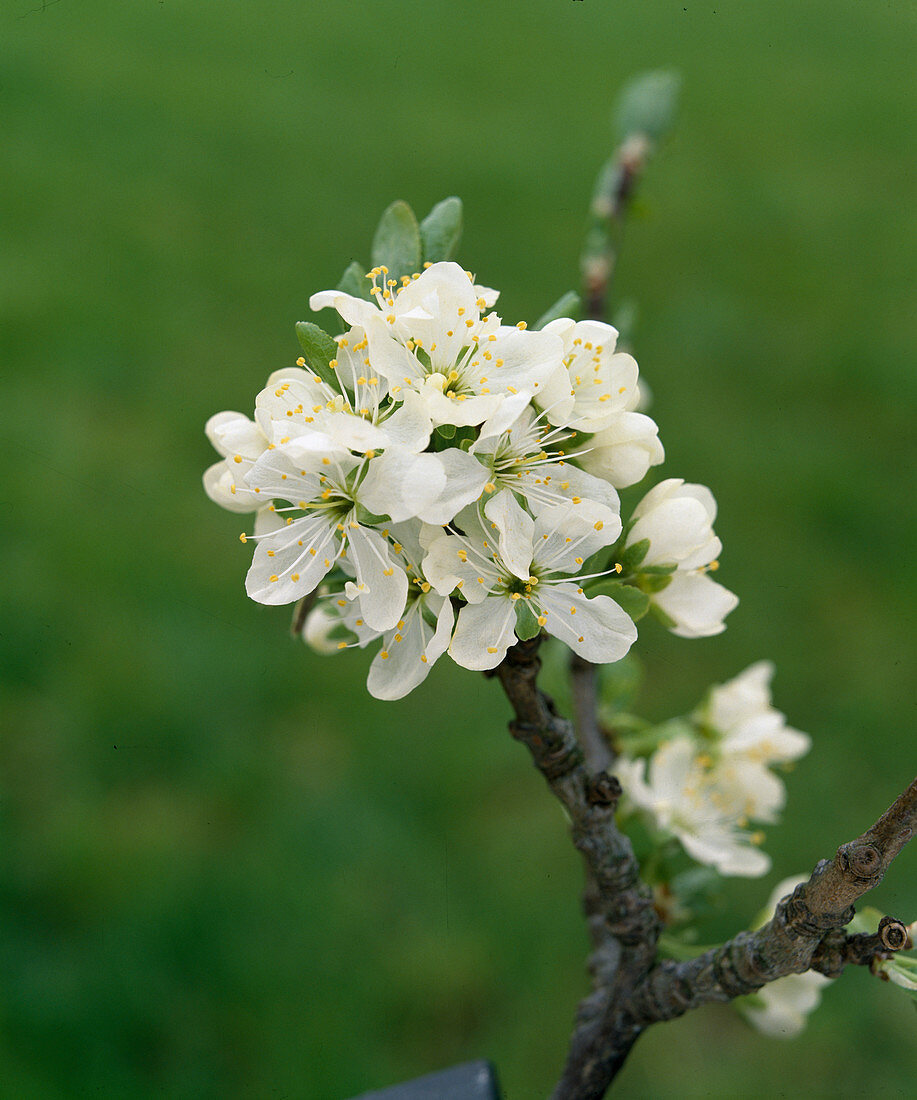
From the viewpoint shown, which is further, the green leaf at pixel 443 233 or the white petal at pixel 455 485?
the green leaf at pixel 443 233

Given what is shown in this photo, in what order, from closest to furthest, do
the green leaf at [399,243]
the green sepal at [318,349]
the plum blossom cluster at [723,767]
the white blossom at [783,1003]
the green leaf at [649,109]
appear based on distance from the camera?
the green sepal at [318,349] < the green leaf at [399,243] < the white blossom at [783,1003] < the plum blossom cluster at [723,767] < the green leaf at [649,109]

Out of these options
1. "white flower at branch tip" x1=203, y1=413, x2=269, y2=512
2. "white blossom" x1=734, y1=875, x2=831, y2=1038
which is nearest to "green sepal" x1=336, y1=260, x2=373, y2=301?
"white flower at branch tip" x1=203, y1=413, x2=269, y2=512

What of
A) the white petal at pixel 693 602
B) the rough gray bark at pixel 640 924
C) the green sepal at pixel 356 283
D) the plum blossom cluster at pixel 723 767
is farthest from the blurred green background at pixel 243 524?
the green sepal at pixel 356 283

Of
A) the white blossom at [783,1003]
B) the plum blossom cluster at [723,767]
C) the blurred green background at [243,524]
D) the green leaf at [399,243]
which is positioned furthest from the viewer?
the blurred green background at [243,524]

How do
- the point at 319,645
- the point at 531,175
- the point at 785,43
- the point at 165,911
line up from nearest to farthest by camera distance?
the point at 319,645 < the point at 165,911 < the point at 531,175 < the point at 785,43

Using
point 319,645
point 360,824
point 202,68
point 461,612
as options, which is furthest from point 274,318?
point 461,612

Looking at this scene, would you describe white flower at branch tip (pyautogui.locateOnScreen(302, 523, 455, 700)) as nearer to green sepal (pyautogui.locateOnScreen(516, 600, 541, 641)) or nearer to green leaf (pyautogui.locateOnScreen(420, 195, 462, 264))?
green sepal (pyautogui.locateOnScreen(516, 600, 541, 641))

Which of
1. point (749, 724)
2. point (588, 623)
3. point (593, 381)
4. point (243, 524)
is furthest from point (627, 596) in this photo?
point (243, 524)

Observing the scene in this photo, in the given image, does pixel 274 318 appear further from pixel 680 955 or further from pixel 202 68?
pixel 680 955

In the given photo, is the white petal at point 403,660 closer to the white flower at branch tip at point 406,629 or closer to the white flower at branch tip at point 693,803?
the white flower at branch tip at point 406,629
